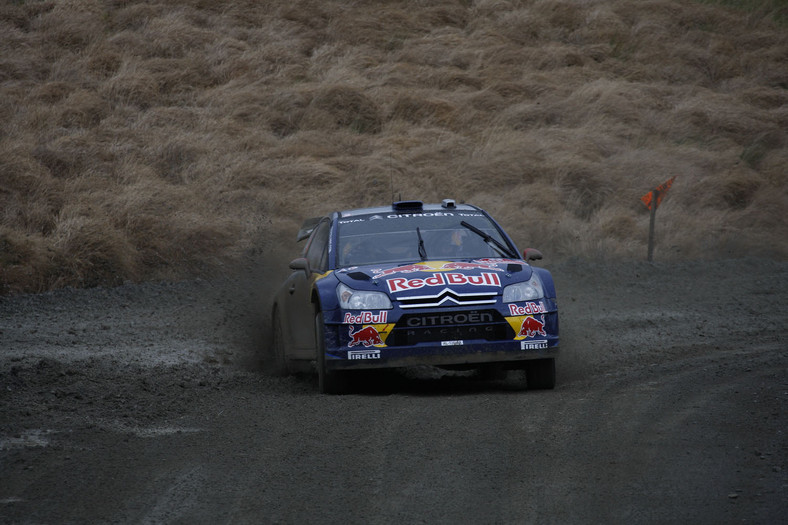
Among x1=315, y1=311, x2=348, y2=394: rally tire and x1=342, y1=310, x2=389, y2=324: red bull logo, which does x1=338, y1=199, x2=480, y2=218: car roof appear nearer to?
x1=315, y1=311, x2=348, y2=394: rally tire

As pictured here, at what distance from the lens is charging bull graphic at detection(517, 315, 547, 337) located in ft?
25.5

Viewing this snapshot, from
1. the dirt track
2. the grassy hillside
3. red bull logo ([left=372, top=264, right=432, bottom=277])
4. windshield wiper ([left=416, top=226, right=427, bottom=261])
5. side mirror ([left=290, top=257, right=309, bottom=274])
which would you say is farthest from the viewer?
the grassy hillside

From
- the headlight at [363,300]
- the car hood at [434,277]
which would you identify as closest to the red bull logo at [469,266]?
the car hood at [434,277]

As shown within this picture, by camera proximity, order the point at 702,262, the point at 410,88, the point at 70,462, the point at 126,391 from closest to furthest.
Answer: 1. the point at 70,462
2. the point at 126,391
3. the point at 702,262
4. the point at 410,88

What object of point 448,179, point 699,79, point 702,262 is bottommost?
point 702,262

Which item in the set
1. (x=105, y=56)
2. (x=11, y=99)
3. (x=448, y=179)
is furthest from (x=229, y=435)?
(x=105, y=56)

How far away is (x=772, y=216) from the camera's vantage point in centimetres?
1922

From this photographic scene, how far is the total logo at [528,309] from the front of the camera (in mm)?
7762

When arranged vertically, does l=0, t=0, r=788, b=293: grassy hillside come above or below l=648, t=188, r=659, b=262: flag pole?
above

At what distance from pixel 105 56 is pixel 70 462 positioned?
2071 centimetres

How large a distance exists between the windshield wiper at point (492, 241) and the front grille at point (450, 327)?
1242 mm

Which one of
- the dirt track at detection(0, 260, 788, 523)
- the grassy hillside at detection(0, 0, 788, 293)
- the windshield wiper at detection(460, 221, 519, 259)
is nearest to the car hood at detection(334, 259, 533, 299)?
the windshield wiper at detection(460, 221, 519, 259)

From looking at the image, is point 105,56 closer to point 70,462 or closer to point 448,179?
point 448,179

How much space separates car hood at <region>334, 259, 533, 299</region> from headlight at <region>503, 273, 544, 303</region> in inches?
2.0
